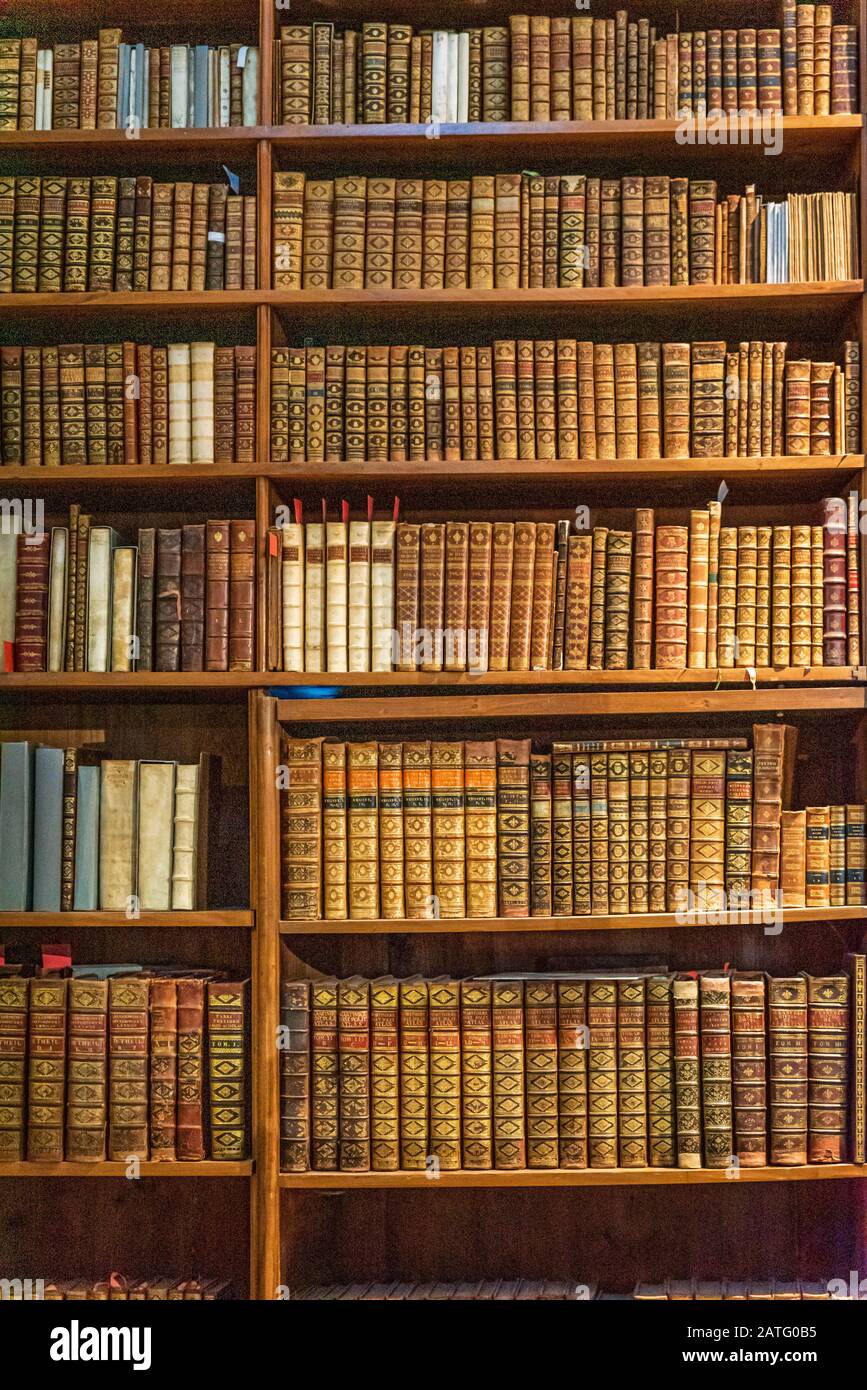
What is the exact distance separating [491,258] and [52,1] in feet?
3.31

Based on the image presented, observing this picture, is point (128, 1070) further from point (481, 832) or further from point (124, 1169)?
point (481, 832)

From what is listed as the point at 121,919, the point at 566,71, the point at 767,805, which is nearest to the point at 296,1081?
the point at 121,919

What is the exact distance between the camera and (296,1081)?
2.49 metres

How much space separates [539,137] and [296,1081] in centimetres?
179

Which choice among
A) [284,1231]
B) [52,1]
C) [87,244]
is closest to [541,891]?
[284,1231]

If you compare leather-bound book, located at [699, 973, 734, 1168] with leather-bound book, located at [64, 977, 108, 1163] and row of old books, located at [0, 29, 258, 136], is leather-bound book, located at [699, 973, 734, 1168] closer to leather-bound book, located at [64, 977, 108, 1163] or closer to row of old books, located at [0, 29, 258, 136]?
leather-bound book, located at [64, 977, 108, 1163]

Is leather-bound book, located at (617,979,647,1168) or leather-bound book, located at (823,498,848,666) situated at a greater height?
leather-bound book, located at (823,498,848,666)

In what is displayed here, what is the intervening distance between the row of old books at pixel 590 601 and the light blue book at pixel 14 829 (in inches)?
19.5

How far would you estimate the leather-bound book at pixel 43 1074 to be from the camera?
2.48m

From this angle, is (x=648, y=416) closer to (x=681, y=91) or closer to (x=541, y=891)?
(x=681, y=91)

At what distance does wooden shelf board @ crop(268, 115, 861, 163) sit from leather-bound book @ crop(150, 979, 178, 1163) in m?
1.59

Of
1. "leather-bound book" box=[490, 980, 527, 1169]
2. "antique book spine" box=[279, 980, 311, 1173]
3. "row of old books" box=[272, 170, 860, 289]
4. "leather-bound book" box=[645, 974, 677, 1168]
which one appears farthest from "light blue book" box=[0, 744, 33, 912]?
"leather-bound book" box=[645, 974, 677, 1168]

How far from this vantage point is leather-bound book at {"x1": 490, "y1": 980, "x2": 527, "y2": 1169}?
247cm
